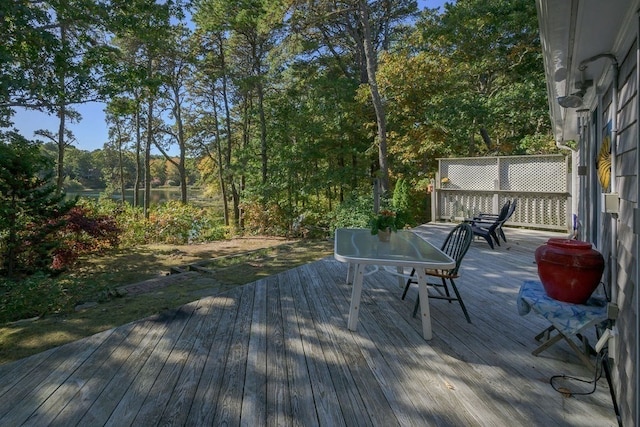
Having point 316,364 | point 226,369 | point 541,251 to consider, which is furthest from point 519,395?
point 226,369

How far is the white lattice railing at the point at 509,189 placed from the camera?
7.16 meters

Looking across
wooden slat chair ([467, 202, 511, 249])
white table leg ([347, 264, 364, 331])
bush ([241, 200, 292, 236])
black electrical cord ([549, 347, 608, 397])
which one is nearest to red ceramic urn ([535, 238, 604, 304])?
black electrical cord ([549, 347, 608, 397])

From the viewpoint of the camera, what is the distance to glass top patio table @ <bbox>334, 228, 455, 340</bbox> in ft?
8.05

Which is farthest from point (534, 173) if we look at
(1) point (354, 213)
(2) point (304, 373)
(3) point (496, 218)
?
(2) point (304, 373)

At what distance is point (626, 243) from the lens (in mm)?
1642

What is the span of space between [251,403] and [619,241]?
2.13m

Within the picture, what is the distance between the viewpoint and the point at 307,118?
432 inches

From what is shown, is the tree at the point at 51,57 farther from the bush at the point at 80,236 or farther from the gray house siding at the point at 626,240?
the gray house siding at the point at 626,240

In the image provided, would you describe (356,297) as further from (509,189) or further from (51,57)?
(509,189)

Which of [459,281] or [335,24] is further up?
[335,24]

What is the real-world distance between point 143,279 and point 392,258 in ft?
14.5

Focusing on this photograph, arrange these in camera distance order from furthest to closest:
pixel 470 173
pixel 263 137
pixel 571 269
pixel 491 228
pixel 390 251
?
1. pixel 263 137
2. pixel 470 173
3. pixel 491 228
4. pixel 390 251
5. pixel 571 269

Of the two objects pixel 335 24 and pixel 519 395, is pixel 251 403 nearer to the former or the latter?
pixel 519 395

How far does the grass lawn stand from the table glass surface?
1934mm
